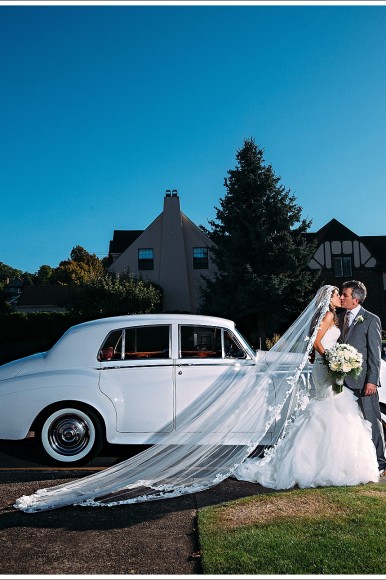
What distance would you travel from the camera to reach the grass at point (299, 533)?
14.4 feet

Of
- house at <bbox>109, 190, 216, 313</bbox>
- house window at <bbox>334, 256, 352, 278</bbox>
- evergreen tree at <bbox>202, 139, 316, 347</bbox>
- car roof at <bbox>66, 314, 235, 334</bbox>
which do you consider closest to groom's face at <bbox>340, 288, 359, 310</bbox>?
car roof at <bbox>66, 314, 235, 334</bbox>

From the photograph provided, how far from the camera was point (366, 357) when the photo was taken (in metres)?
7.32

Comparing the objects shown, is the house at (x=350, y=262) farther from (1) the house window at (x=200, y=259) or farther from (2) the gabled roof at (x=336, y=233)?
(1) the house window at (x=200, y=259)

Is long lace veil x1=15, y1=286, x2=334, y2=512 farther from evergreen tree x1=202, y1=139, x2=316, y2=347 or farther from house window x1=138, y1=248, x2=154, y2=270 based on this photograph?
house window x1=138, y1=248, x2=154, y2=270

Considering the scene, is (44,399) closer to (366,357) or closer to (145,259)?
(366,357)

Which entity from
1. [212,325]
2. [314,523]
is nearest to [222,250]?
[212,325]

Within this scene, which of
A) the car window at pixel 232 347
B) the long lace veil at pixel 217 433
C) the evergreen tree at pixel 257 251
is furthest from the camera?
the evergreen tree at pixel 257 251

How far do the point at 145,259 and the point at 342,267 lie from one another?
13989mm

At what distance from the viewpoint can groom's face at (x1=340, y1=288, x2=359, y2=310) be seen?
731 centimetres

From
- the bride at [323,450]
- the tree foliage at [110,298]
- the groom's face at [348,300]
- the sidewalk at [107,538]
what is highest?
the tree foliage at [110,298]

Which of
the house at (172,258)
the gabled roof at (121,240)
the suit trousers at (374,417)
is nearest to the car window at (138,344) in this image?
the suit trousers at (374,417)

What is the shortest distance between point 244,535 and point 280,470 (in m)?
1.76

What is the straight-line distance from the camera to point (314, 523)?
207 inches

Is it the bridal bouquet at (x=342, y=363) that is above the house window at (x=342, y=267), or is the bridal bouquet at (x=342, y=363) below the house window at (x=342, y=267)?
below
